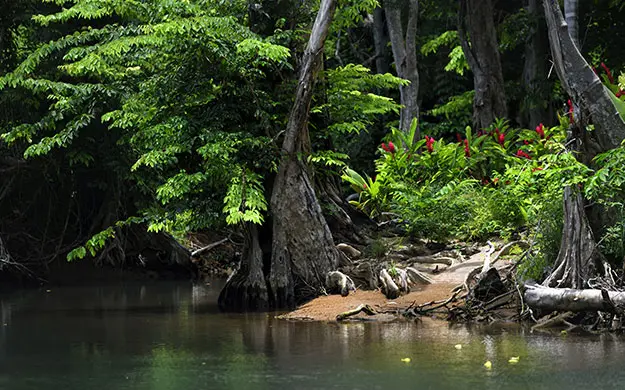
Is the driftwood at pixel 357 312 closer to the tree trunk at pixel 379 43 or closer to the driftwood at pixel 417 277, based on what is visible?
the driftwood at pixel 417 277

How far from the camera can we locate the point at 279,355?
11328mm

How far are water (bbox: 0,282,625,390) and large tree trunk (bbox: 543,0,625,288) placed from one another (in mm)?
944

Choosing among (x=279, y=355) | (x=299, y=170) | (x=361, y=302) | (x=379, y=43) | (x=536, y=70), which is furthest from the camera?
(x=379, y=43)

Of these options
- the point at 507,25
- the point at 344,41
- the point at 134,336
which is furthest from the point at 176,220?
the point at 344,41

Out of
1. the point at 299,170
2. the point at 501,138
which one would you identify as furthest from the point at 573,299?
the point at 501,138

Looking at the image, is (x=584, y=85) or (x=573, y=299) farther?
(x=584, y=85)

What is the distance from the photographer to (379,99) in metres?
18.1

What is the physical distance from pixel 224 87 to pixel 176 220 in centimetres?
230

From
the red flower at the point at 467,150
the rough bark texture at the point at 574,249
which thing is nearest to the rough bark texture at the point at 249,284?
the rough bark texture at the point at 574,249

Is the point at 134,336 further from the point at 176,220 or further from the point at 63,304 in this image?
the point at 63,304

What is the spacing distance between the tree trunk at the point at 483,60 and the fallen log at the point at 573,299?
1076 cm

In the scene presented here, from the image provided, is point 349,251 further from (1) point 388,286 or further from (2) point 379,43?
(2) point 379,43

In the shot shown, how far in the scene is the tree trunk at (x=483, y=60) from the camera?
74.3 feet

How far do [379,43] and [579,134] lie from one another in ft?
59.1
